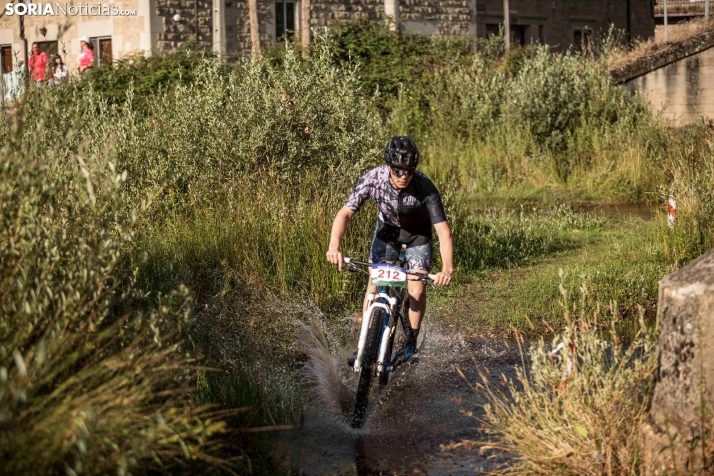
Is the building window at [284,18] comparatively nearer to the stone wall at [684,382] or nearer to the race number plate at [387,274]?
the race number plate at [387,274]

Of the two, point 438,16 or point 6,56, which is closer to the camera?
point 6,56

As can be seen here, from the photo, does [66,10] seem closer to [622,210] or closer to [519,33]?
[519,33]

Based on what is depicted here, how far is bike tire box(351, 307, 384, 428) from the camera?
21.6 ft

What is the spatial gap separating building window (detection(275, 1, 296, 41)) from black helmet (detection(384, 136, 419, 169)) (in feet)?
75.1

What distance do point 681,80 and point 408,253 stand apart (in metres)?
16.2

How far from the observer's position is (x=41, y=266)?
14.4 ft

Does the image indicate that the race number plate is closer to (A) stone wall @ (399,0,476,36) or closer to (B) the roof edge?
(B) the roof edge

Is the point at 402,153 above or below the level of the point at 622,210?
above

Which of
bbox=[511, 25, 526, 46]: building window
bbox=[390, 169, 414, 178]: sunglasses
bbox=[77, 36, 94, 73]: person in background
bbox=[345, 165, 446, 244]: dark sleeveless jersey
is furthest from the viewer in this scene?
bbox=[511, 25, 526, 46]: building window

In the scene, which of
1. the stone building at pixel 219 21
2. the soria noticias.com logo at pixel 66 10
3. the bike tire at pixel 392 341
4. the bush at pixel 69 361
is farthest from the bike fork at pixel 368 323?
the soria noticias.com logo at pixel 66 10

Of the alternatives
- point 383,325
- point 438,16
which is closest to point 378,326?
point 383,325

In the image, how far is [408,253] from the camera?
A: 24.6 ft

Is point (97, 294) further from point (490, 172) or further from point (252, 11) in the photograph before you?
point (252, 11)

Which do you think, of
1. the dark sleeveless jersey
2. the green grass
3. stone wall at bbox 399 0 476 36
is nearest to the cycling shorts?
the dark sleeveless jersey
